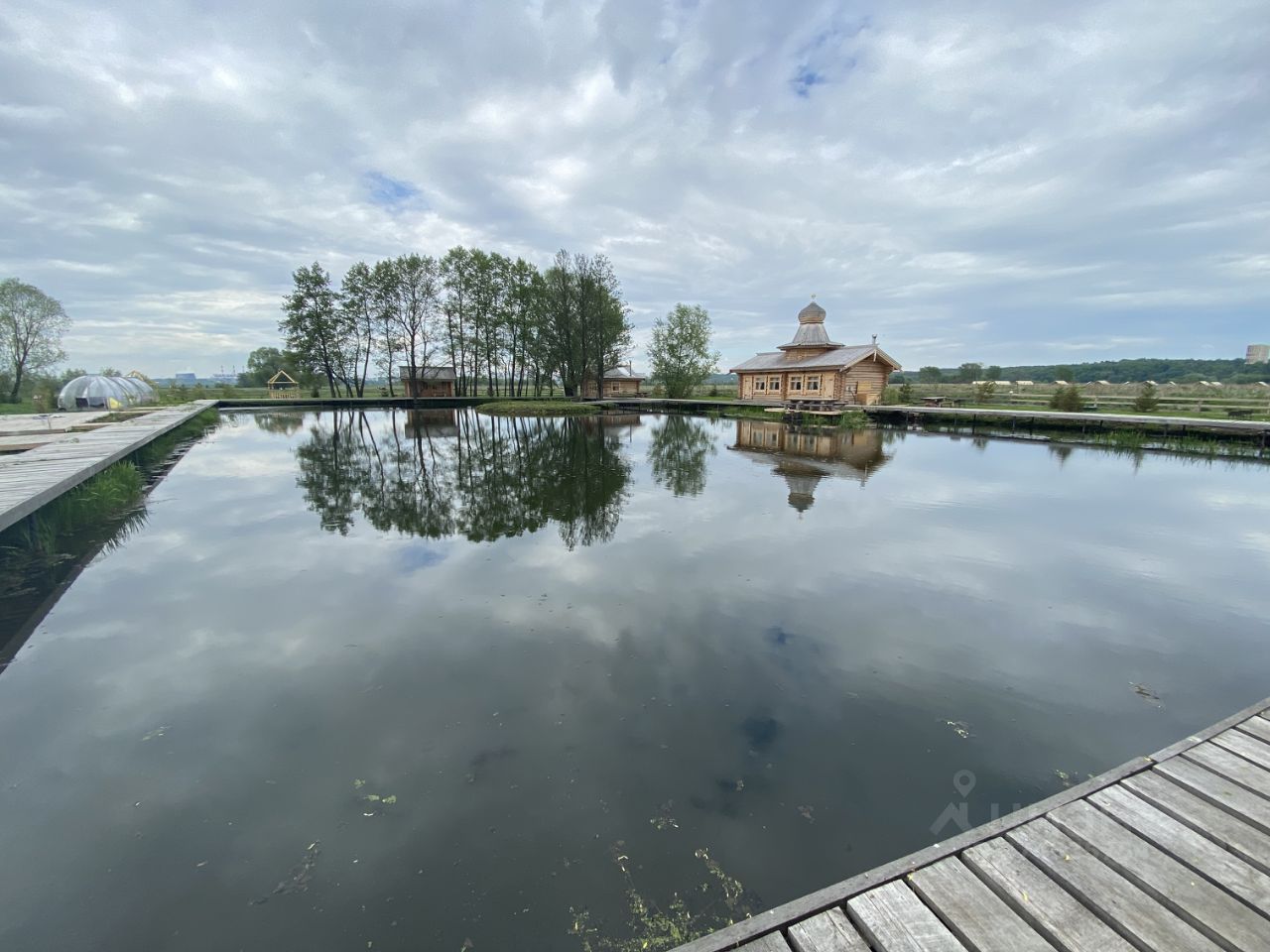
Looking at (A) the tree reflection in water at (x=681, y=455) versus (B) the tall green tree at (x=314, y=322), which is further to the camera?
(B) the tall green tree at (x=314, y=322)

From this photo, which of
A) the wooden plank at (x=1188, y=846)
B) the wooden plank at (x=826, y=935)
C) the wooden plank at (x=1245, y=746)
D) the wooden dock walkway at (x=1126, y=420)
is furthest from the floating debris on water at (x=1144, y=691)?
the wooden dock walkway at (x=1126, y=420)

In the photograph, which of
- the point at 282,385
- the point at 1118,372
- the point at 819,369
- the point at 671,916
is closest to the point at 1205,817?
the point at 671,916

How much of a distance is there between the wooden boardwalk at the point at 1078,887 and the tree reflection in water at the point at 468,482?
21.6 ft

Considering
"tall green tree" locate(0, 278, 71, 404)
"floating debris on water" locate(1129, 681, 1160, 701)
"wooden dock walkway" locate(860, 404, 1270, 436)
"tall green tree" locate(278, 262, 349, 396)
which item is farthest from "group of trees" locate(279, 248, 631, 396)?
"floating debris on water" locate(1129, 681, 1160, 701)

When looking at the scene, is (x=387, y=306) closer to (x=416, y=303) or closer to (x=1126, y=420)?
(x=416, y=303)

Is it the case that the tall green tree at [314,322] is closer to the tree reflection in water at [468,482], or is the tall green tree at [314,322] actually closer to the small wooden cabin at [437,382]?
the small wooden cabin at [437,382]

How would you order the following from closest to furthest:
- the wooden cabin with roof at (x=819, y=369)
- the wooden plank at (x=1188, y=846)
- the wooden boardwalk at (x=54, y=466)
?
1. the wooden plank at (x=1188, y=846)
2. the wooden boardwalk at (x=54, y=466)
3. the wooden cabin with roof at (x=819, y=369)

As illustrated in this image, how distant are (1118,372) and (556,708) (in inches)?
4272

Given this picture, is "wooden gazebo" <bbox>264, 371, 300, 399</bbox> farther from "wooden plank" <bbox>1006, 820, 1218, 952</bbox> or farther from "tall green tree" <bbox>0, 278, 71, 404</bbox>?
"wooden plank" <bbox>1006, 820, 1218, 952</bbox>

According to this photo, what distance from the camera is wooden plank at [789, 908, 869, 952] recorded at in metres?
2.10

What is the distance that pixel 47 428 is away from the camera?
1947 cm

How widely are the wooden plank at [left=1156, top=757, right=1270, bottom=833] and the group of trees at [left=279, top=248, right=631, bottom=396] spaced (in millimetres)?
48574

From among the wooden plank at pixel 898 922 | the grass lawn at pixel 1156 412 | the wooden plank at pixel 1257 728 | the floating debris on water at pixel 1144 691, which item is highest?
the grass lawn at pixel 1156 412

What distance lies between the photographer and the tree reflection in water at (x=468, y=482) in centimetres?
988
